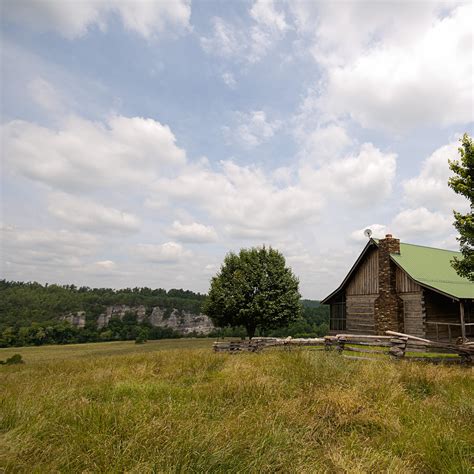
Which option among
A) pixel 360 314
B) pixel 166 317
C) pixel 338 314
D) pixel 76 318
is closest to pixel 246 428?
pixel 360 314

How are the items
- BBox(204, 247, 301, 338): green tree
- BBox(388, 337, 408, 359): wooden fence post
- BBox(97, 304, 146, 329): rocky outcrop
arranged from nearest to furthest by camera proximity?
BBox(388, 337, 408, 359): wooden fence post → BBox(204, 247, 301, 338): green tree → BBox(97, 304, 146, 329): rocky outcrop

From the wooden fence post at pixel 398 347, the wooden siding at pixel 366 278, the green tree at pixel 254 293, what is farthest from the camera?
the green tree at pixel 254 293

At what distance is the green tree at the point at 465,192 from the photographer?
42.8 ft

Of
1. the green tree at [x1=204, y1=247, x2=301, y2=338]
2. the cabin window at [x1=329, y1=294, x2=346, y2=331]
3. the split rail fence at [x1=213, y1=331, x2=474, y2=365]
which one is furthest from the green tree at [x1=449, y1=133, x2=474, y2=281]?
the green tree at [x1=204, y1=247, x2=301, y2=338]

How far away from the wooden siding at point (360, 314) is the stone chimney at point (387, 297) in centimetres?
84

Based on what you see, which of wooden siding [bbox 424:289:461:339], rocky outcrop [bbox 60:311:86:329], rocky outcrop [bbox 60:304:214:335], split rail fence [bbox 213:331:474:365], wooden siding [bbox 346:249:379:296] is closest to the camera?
split rail fence [bbox 213:331:474:365]

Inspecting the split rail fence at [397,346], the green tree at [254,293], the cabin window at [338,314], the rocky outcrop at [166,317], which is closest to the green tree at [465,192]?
the split rail fence at [397,346]

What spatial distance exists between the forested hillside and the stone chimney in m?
50.1

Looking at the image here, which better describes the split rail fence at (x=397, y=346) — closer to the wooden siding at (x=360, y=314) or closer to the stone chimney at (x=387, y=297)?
the stone chimney at (x=387, y=297)

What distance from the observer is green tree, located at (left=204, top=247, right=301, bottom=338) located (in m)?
30.6

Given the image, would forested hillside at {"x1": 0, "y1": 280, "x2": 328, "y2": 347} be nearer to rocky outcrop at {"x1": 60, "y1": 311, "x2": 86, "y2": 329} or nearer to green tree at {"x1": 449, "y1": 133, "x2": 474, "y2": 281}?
rocky outcrop at {"x1": 60, "y1": 311, "x2": 86, "y2": 329}

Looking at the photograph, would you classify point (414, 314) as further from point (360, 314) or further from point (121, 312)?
point (121, 312)

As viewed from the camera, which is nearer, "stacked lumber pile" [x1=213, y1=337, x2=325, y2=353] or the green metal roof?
"stacked lumber pile" [x1=213, y1=337, x2=325, y2=353]

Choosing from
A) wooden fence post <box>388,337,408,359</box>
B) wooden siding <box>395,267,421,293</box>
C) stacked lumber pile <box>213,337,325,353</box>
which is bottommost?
stacked lumber pile <box>213,337,325,353</box>
